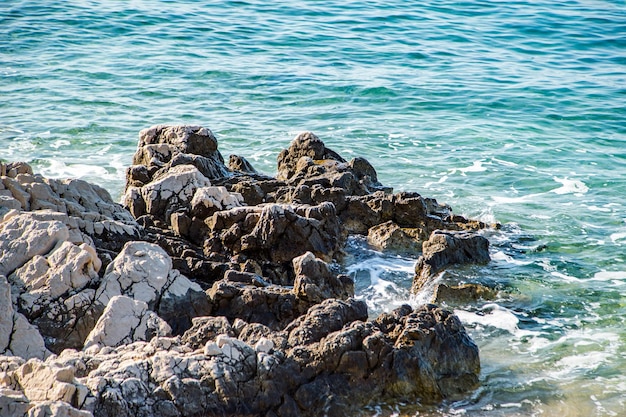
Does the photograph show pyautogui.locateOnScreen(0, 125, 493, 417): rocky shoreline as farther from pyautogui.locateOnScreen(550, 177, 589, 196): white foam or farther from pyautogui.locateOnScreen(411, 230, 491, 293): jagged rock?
pyautogui.locateOnScreen(550, 177, 589, 196): white foam

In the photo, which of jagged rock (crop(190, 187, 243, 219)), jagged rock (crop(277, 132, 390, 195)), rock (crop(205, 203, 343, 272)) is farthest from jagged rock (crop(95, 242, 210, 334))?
jagged rock (crop(277, 132, 390, 195))

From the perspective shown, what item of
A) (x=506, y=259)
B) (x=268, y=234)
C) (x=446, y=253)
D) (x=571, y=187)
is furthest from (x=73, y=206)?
(x=571, y=187)

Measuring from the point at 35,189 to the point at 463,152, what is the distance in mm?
9159

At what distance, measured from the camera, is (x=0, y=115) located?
17.7 metres

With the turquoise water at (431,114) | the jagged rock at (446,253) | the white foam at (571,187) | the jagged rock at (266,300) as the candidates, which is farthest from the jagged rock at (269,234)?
the white foam at (571,187)

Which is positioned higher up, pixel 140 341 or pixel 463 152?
pixel 140 341

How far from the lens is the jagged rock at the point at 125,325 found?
23.2 ft

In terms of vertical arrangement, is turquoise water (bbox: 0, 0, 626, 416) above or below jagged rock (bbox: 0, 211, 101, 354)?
below

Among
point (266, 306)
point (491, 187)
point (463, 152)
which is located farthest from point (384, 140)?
point (266, 306)

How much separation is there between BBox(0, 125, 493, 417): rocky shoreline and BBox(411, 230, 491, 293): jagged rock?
0.07 ft

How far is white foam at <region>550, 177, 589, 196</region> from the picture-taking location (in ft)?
46.8

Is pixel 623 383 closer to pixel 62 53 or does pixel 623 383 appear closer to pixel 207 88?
pixel 207 88

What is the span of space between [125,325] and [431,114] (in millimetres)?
12668

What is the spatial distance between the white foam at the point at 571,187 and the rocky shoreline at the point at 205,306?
3.52m
